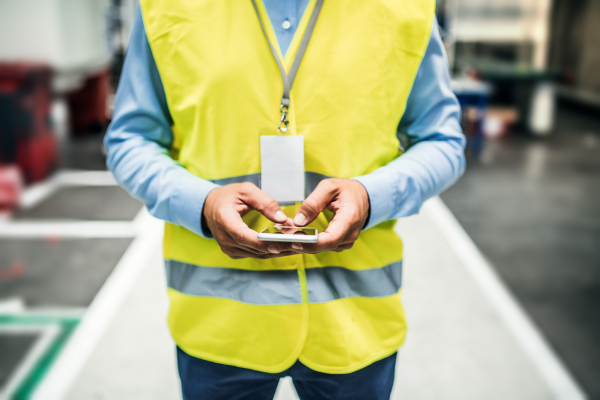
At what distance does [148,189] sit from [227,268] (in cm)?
20

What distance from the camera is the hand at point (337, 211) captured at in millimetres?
A: 714

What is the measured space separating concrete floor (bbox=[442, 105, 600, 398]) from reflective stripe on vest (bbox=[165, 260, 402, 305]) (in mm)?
1713

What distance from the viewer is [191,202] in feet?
2.64

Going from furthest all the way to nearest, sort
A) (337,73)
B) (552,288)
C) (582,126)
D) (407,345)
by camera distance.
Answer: (582,126) → (552,288) → (407,345) → (337,73)

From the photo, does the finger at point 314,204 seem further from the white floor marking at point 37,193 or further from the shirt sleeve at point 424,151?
the white floor marking at point 37,193

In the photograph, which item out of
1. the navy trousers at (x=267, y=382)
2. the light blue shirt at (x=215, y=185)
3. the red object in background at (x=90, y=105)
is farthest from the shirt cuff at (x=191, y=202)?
the red object in background at (x=90, y=105)

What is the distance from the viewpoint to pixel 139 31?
0.85 m

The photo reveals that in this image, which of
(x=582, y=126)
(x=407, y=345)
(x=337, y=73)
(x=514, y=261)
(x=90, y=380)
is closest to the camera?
(x=337, y=73)

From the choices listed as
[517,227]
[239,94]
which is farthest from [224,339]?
[517,227]

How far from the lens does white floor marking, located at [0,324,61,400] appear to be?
77.5 inches

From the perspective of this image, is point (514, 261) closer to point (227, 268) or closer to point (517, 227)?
point (517, 227)

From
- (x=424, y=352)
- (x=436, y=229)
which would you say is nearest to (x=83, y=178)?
(x=436, y=229)

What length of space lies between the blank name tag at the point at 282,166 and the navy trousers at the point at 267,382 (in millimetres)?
317

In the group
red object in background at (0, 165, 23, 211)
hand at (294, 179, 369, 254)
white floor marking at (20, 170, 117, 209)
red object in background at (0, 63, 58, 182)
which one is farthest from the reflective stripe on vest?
red object in background at (0, 63, 58, 182)
